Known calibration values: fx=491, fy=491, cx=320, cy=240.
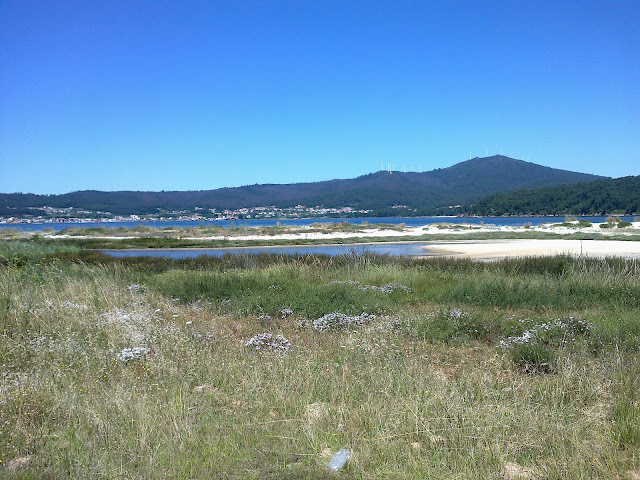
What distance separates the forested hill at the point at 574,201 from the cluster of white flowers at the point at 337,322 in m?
99.4

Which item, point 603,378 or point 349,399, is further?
point 603,378

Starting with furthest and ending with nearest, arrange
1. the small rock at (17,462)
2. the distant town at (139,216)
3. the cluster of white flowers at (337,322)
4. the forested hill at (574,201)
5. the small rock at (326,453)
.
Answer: the distant town at (139,216), the forested hill at (574,201), the cluster of white flowers at (337,322), the small rock at (326,453), the small rock at (17,462)

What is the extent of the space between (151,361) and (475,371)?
3670 millimetres

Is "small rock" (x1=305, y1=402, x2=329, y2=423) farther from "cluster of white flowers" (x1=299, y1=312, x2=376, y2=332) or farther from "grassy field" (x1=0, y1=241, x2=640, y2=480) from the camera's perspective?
"cluster of white flowers" (x1=299, y1=312, x2=376, y2=332)

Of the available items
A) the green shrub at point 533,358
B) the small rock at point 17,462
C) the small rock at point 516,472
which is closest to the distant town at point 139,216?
the green shrub at point 533,358

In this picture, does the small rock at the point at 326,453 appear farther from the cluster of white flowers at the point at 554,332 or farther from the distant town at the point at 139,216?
the distant town at the point at 139,216

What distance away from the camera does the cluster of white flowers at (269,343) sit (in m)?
6.51

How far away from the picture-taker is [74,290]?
31.6 feet

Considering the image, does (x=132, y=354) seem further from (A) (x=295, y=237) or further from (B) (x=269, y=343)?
(A) (x=295, y=237)

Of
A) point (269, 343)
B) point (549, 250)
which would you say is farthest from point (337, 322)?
point (549, 250)

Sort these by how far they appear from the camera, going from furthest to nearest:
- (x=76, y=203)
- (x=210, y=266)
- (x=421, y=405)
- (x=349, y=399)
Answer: (x=76, y=203) < (x=210, y=266) < (x=349, y=399) < (x=421, y=405)

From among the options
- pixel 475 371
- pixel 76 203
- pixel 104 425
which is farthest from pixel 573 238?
pixel 76 203

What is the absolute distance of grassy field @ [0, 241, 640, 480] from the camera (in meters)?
3.48

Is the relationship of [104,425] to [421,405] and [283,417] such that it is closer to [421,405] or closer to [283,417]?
[283,417]
